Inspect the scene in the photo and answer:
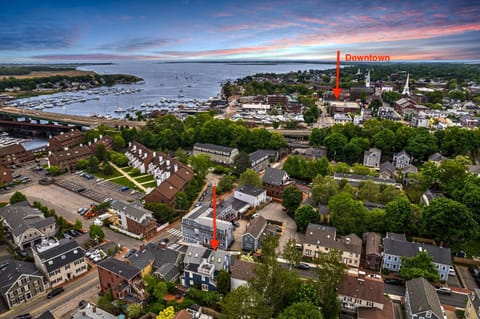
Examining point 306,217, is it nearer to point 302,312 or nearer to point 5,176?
point 302,312

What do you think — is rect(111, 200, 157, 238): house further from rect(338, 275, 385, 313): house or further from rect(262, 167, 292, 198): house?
rect(338, 275, 385, 313): house

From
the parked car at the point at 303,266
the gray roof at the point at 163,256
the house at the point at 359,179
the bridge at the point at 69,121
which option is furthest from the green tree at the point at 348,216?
the bridge at the point at 69,121

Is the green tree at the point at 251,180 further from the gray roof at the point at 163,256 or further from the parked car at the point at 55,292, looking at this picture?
the parked car at the point at 55,292

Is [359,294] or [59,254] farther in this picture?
[59,254]

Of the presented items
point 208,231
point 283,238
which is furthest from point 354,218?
point 208,231

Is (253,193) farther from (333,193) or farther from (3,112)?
(3,112)

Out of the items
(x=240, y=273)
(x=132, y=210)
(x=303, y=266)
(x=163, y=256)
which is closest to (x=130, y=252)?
(x=163, y=256)
